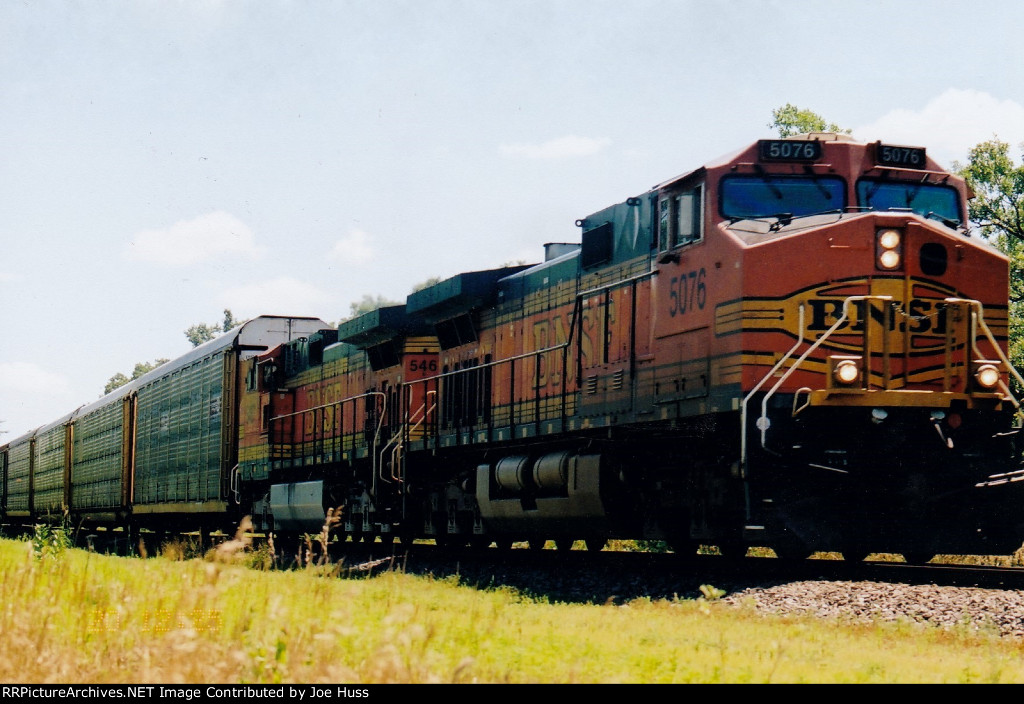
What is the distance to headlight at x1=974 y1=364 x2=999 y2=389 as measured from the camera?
34.2ft

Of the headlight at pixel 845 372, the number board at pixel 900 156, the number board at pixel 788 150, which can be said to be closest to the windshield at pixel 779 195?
the number board at pixel 788 150

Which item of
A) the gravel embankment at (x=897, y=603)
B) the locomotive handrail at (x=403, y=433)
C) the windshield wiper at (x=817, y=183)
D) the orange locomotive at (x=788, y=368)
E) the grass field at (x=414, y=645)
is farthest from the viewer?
the locomotive handrail at (x=403, y=433)

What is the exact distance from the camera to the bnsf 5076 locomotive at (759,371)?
1031 cm

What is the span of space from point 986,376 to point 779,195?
238 centimetres

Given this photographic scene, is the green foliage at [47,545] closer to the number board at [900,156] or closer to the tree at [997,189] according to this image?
the number board at [900,156]

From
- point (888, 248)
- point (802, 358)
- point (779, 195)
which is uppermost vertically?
point (779, 195)

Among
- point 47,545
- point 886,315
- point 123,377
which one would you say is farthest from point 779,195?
point 123,377

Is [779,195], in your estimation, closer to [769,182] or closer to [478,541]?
[769,182]

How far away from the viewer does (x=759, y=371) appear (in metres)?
10.4

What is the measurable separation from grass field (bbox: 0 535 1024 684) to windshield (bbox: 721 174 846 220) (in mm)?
3858

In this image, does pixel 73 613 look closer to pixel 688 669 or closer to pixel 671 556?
pixel 688 669

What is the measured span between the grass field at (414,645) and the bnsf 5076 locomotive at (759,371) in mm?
1998

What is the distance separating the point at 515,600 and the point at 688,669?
4291mm
